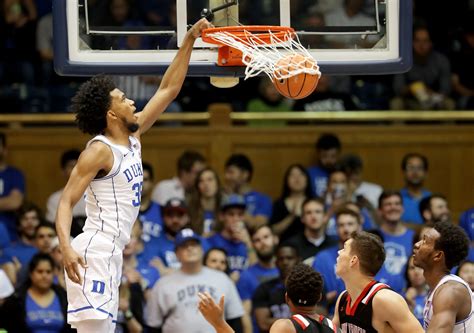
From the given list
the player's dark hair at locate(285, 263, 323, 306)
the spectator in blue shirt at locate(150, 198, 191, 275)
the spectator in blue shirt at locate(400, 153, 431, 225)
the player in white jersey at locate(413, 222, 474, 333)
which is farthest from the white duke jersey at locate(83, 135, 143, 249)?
the spectator in blue shirt at locate(400, 153, 431, 225)

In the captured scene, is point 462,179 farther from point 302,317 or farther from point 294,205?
point 302,317

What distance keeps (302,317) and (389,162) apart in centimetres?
627

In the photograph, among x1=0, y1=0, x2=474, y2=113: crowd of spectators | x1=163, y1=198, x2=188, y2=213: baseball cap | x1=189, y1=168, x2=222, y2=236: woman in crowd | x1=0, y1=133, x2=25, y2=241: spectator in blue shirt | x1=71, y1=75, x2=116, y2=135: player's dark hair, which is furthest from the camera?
x1=0, y1=0, x2=474, y2=113: crowd of spectators

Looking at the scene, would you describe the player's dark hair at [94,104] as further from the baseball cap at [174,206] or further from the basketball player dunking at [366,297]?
the baseball cap at [174,206]

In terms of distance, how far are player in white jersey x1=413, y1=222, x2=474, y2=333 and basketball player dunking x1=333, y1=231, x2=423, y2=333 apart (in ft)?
1.02

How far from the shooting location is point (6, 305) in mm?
9562

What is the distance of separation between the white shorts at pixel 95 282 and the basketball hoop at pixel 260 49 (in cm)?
128

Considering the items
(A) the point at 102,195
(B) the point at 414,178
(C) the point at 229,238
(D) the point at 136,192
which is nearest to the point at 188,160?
(C) the point at 229,238

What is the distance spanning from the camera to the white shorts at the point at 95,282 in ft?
22.1

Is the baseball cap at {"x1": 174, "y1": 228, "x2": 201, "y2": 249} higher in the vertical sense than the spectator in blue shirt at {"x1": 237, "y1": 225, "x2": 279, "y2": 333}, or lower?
higher

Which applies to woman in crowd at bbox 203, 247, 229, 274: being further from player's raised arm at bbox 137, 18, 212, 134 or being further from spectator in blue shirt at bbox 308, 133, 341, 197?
player's raised arm at bbox 137, 18, 212, 134

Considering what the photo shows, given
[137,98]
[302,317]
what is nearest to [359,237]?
[302,317]

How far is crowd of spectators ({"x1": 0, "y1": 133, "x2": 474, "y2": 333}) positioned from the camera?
987 cm

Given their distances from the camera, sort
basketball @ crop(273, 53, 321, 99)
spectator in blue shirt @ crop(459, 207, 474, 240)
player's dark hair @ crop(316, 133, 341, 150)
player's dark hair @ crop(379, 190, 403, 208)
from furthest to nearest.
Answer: player's dark hair @ crop(316, 133, 341, 150)
spectator in blue shirt @ crop(459, 207, 474, 240)
player's dark hair @ crop(379, 190, 403, 208)
basketball @ crop(273, 53, 321, 99)
